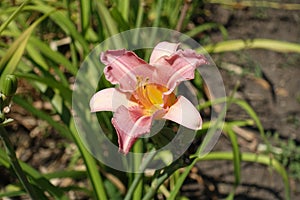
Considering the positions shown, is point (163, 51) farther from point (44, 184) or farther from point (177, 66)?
point (44, 184)

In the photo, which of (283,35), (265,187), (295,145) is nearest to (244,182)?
(265,187)

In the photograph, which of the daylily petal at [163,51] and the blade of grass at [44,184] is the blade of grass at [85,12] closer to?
the blade of grass at [44,184]

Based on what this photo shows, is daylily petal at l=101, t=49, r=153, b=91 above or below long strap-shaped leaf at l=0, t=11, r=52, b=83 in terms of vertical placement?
above

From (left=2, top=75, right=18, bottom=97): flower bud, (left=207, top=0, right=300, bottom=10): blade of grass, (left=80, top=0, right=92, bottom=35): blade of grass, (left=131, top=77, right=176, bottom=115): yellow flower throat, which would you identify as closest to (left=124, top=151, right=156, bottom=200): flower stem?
(left=131, top=77, right=176, bottom=115): yellow flower throat

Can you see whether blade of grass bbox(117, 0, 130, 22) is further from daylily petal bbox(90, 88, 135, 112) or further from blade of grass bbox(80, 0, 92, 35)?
daylily petal bbox(90, 88, 135, 112)

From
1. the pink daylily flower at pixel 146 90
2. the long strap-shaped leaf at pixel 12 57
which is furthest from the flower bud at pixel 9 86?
the long strap-shaped leaf at pixel 12 57

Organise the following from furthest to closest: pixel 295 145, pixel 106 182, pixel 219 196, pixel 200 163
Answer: pixel 295 145 → pixel 200 163 → pixel 219 196 → pixel 106 182

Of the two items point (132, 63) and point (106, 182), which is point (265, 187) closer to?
point (106, 182)
